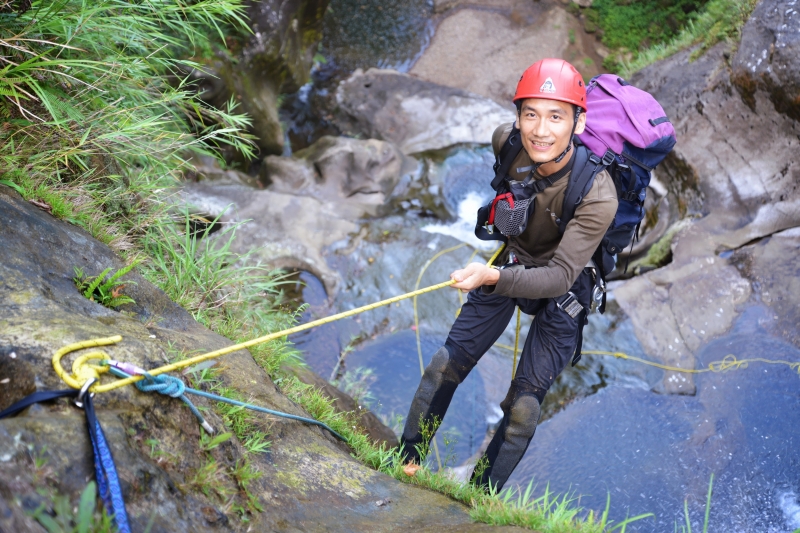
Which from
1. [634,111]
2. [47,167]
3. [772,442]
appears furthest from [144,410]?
[772,442]

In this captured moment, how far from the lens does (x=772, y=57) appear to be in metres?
5.52

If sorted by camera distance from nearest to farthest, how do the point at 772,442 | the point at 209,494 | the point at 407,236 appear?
the point at 209,494
the point at 772,442
the point at 407,236

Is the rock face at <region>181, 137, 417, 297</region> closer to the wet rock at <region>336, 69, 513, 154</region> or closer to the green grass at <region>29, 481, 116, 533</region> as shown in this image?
the wet rock at <region>336, 69, 513, 154</region>

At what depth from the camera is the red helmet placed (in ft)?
8.53

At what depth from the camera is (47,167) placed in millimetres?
2818

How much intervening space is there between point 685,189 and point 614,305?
71.8 inches

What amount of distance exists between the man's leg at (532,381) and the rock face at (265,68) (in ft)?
15.7

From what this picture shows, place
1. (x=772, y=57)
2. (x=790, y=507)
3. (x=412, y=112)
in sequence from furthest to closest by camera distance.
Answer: (x=412, y=112), (x=772, y=57), (x=790, y=507)

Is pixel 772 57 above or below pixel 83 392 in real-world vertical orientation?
above

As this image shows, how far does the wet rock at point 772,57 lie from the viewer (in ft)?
17.6

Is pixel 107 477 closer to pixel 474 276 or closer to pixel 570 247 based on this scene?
Result: pixel 474 276

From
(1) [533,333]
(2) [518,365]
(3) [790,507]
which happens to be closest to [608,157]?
(1) [533,333]

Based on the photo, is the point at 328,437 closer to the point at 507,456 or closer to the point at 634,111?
the point at 507,456

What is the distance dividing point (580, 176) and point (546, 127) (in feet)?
0.90
